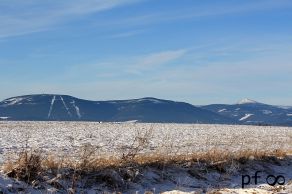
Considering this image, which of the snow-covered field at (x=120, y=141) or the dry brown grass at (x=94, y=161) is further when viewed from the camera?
the snow-covered field at (x=120, y=141)

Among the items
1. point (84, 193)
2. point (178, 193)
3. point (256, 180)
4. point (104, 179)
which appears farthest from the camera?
point (256, 180)

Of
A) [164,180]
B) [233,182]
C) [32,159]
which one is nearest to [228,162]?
[233,182]

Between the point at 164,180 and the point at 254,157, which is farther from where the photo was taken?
the point at 254,157

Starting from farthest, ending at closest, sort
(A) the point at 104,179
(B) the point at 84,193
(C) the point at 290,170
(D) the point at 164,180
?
(C) the point at 290,170 < (D) the point at 164,180 < (A) the point at 104,179 < (B) the point at 84,193

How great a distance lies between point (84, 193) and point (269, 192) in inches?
149

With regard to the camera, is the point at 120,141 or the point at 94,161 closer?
the point at 94,161

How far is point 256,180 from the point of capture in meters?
15.0

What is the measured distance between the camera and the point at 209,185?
14.5 m

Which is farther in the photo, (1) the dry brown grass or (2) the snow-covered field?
(2) the snow-covered field

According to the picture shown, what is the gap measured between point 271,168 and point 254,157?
0.68m

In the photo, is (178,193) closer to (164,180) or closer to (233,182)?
(164,180)

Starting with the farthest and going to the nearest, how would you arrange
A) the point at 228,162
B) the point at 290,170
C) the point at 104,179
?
the point at 290,170
the point at 228,162
the point at 104,179

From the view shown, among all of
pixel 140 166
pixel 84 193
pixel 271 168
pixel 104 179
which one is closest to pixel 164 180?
pixel 140 166

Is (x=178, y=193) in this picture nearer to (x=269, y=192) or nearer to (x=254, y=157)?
(x=269, y=192)
